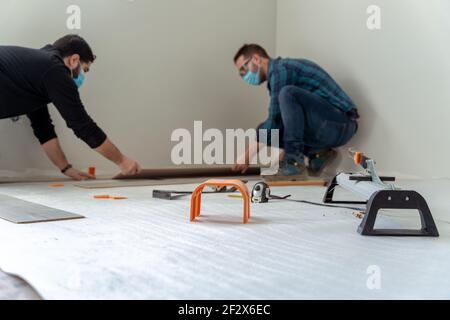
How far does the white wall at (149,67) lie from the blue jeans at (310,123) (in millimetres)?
877

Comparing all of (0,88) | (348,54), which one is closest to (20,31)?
(0,88)

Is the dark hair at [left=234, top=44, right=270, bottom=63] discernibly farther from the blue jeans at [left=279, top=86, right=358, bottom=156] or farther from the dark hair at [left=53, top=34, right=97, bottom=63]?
the dark hair at [left=53, top=34, right=97, bottom=63]

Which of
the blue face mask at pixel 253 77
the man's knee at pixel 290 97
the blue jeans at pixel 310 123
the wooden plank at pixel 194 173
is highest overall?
the blue face mask at pixel 253 77

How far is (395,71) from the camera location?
3264 mm

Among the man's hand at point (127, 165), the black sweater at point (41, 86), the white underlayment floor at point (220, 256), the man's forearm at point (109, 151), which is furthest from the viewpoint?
the man's hand at point (127, 165)

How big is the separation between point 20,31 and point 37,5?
211 mm

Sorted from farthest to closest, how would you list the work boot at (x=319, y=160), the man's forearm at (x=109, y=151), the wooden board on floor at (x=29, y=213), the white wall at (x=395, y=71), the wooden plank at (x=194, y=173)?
the work boot at (x=319, y=160), the wooden plank at (x=194, y=173), the white wall at (x=395, y=71), the man's forearm at (x=109, y=151), the wooden board on floor at (x=29, y=213)

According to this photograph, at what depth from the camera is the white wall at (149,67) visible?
10.2 feet

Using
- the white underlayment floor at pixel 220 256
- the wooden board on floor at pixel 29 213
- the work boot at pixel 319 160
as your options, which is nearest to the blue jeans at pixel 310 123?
the work boot at pixel 319 160

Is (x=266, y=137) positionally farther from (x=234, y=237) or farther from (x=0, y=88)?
(x=234, y=237)

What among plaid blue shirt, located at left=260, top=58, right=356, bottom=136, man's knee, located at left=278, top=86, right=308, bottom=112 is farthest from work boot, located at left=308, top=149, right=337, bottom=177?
man's knee, located at left=278, top=86, right=308, bottom=112

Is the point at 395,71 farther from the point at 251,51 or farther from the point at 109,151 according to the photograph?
the point at 109,151

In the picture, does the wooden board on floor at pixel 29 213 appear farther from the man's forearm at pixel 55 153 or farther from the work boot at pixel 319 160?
the work boot at pixel 319 160

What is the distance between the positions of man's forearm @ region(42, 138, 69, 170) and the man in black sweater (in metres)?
0.46
